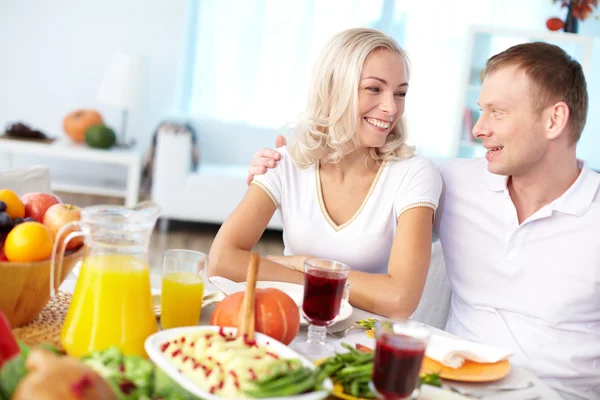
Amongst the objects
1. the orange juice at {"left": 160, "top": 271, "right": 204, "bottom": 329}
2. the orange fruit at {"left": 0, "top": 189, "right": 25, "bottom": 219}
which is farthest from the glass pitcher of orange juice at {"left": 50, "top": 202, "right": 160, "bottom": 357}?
the orange fruit at {"left": 0, "top": 189, "right": 25, "bottom": 219}

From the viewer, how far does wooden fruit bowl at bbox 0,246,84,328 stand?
1.09m

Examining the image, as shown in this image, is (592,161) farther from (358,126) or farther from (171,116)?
(358,126)

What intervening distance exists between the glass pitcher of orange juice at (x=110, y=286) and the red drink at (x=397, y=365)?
0.39 metres

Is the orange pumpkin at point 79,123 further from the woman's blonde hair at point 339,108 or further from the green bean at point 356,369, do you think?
the green bean at point 356,369

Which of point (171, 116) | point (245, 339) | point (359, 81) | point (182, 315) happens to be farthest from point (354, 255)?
point (171, 116)

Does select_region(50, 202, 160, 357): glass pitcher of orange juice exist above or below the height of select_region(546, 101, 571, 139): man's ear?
below

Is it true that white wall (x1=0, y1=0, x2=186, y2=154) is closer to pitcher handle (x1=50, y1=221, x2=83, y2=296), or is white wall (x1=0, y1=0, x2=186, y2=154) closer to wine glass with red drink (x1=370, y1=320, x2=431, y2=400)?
pitcher handle (x1=50, y1=221, x2=83, y2=296)

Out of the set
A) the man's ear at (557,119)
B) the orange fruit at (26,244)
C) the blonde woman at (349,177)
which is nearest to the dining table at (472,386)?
the orange fruit at (26,244)

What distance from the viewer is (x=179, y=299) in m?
1.22

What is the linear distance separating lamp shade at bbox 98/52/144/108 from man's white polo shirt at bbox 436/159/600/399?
12.9ft

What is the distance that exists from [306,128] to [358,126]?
18 centimetres

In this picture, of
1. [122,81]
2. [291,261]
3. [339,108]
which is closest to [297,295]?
[291,261]

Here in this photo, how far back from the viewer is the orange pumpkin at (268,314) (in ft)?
3.73

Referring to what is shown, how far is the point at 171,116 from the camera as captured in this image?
5992mm
